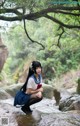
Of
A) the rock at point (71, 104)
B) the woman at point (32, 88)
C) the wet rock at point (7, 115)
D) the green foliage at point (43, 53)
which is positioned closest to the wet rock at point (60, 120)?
the woman at point (32, 88)

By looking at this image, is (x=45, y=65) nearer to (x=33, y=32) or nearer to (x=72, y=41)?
(x=33, y=32)

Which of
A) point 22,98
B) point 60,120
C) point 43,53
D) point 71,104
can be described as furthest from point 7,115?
point 43,53

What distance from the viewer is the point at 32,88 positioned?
21.6 feet

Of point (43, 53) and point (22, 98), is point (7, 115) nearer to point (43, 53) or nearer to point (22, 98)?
point (22, 98)

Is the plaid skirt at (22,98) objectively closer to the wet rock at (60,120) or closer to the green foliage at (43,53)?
the wet rock at (60,120)

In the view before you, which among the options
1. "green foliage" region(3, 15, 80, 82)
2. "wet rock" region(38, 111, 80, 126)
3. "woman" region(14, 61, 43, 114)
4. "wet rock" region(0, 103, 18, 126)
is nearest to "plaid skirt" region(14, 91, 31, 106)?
"woman" region(14, 61, 43, 114)

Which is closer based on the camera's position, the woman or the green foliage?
the woman

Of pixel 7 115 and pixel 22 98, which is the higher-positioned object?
pixel 22 98

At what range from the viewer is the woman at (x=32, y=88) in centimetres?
658

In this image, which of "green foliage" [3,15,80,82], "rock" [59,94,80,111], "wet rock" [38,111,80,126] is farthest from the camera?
"green foliage" [3,15,80,82]

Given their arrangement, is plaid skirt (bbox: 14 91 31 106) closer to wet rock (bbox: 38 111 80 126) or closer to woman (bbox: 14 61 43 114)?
woman (bbox: 14 61 43 114)

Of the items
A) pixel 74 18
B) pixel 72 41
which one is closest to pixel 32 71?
pixel 74 18

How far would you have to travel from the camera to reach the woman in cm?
658

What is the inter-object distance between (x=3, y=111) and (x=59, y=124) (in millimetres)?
1918
